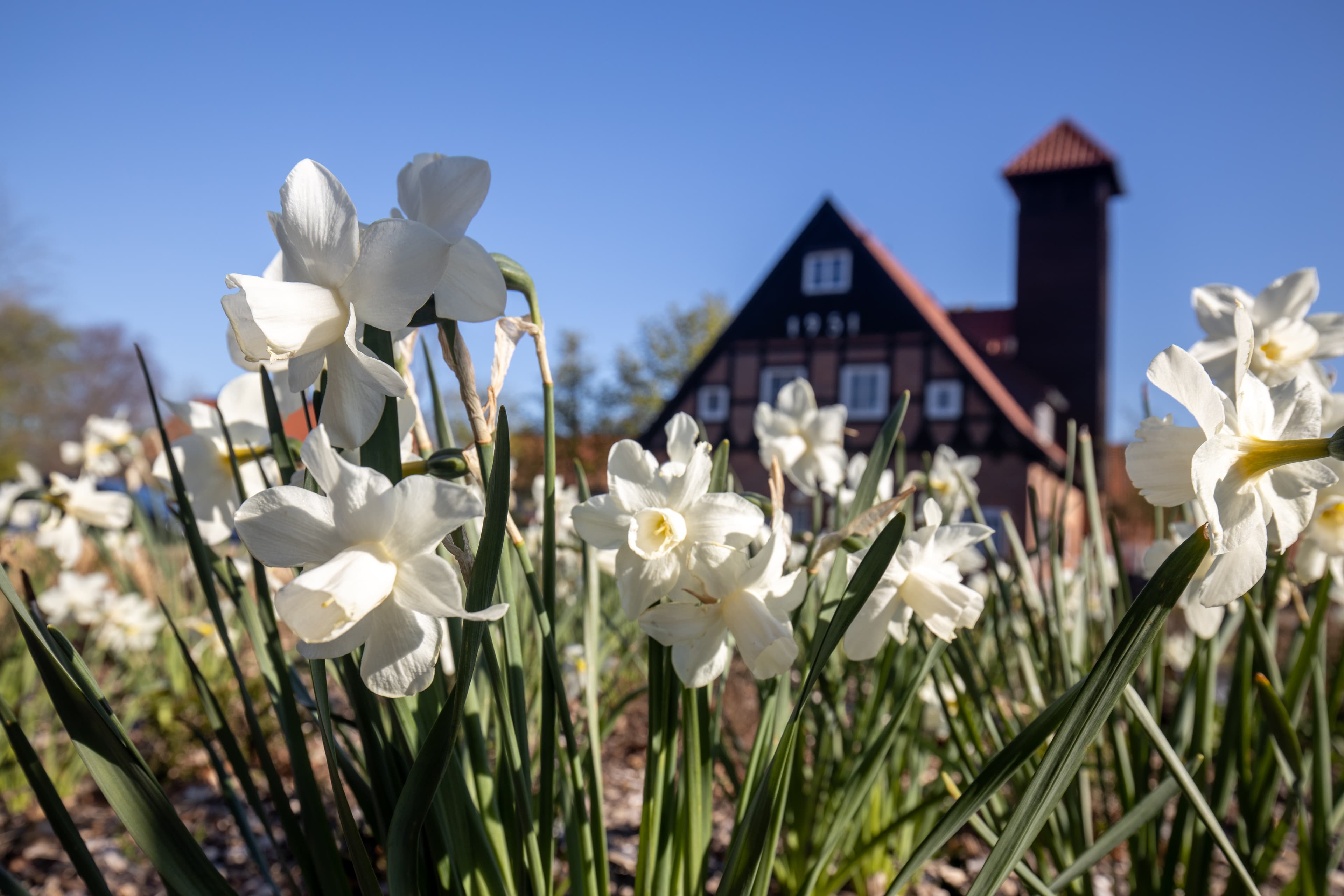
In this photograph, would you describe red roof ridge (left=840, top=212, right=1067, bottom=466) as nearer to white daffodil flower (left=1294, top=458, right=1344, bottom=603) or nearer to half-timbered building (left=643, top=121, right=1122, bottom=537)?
half-timbered building (left=643, top=121, right=1122, bottom=537)

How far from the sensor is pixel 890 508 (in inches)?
29.9

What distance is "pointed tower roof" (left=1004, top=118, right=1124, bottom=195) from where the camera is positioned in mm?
15055

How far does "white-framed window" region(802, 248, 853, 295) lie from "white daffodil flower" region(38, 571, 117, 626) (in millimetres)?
12059

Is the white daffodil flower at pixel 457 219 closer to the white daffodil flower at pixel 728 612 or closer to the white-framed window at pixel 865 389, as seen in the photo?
the white daffodil flower at pixel 728 612

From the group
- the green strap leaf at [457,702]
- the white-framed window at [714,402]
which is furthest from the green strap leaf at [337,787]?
the white-framed window at [714,402]

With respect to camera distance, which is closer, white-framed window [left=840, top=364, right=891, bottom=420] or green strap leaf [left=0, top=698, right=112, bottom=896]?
green strap leaf [left=0, top=698, right=112, bottom=896]

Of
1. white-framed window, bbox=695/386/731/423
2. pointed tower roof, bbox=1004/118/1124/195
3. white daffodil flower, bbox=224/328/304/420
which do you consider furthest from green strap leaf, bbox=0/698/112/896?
pointed tower roof, bbox=1004/118/1124/195

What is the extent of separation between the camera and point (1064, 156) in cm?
1535

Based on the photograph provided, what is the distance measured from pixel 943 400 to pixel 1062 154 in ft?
21.4

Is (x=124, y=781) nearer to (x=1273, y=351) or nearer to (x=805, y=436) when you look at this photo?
(x=1273, y=351)

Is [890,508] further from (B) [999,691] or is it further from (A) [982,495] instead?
(A) [982,495]

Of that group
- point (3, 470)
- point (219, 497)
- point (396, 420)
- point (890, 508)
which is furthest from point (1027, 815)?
point (3, 470)

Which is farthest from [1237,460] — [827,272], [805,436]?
[827,272]

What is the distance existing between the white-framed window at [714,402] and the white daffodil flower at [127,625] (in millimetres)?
10990
